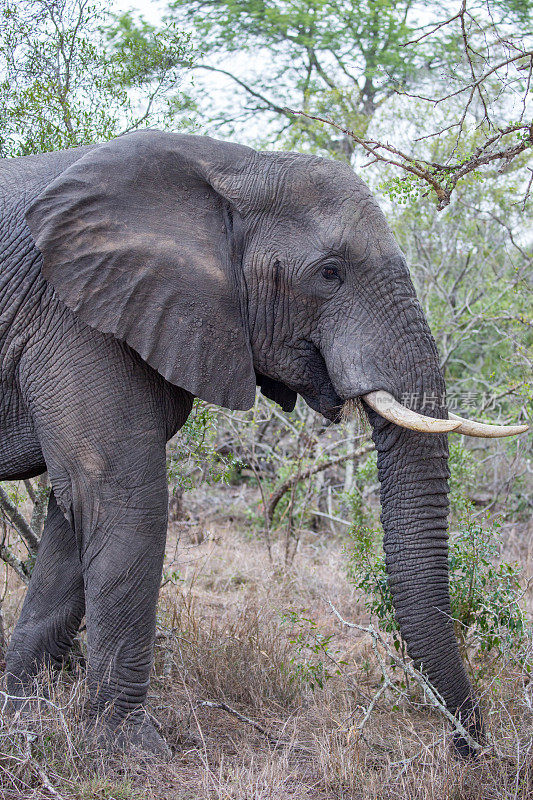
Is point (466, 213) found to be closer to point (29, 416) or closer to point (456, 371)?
point (456, 371)

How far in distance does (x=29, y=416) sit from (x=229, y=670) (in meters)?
1.83

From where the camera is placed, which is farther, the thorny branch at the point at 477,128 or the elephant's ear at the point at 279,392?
the elephant's ear at the point at 279,392

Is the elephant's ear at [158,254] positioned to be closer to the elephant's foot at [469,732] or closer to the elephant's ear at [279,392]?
the elephant's ear at [279,392]

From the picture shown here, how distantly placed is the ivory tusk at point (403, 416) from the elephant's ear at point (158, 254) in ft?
2.00

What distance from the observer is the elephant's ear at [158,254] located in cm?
372

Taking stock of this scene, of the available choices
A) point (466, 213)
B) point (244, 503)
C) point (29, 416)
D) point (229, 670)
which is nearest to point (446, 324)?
point (466, 213)

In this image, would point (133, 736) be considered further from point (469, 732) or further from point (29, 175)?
point (29, 175)

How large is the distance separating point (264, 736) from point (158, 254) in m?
2.42

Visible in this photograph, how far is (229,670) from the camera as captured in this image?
15.4ft

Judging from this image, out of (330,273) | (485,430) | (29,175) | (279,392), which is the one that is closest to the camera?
(485,430)

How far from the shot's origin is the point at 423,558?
3.79 metres

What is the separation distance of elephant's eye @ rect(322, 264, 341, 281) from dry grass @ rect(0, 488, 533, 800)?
195cm

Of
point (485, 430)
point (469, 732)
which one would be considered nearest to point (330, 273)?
point (485, 430)

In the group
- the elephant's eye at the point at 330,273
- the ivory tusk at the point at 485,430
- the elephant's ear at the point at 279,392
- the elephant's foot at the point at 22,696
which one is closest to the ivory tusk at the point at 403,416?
the ivory tusk at the point at 485,430
